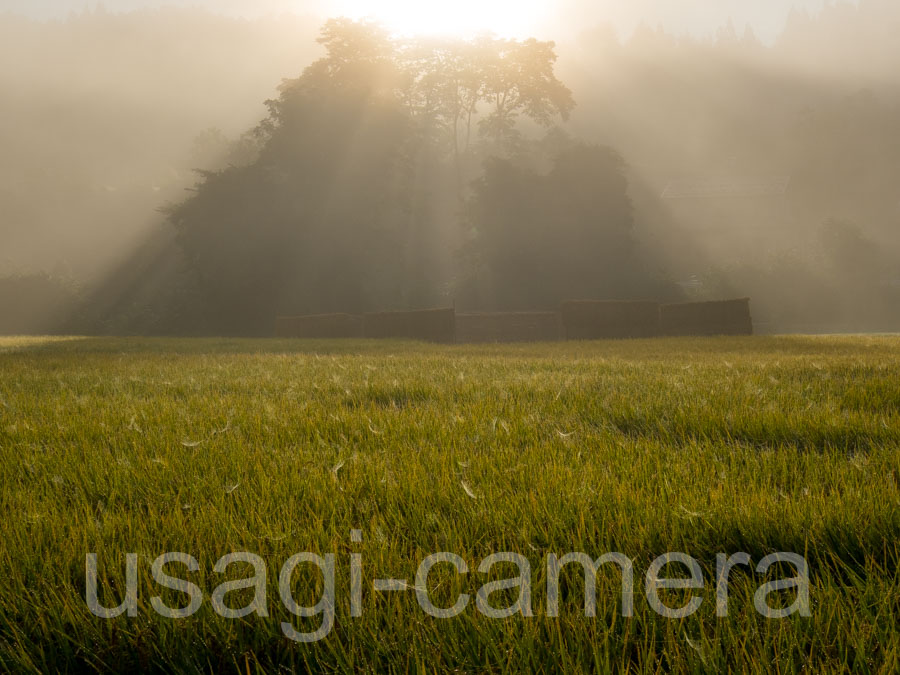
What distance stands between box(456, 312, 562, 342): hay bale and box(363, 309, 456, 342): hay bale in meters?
2.46

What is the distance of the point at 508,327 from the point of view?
25.2 meters

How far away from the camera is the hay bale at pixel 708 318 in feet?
73.9

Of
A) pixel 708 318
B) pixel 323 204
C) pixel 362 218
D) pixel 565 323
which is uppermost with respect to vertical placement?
pixel 323 204

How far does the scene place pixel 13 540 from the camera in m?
1.76

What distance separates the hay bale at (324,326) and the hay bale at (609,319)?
27.2 feet

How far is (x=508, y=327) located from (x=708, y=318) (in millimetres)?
7383

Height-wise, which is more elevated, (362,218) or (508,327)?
(362,218)

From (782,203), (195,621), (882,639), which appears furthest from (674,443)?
(782,203)

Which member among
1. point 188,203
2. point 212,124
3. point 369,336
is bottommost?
point 369,336

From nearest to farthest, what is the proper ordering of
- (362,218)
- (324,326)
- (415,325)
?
1. (415,325)
2. (324,326)
3. (362,218)

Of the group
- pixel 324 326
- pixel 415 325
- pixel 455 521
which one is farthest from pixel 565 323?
pixel 455 521

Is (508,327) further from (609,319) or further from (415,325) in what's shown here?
(415,325)

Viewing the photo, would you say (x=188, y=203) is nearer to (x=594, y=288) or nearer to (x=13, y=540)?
(x=594, y=288)

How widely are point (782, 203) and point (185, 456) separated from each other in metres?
75.1
